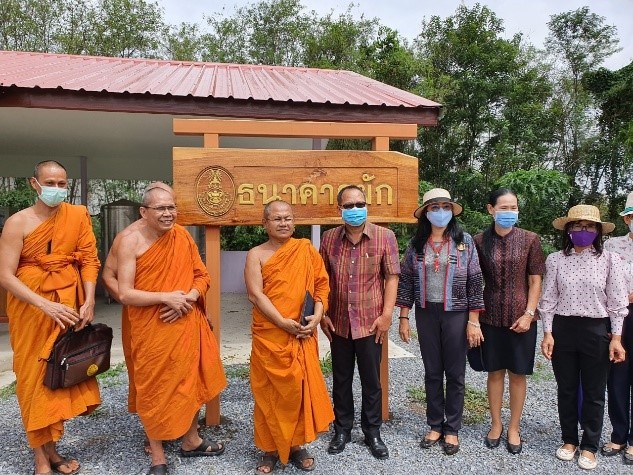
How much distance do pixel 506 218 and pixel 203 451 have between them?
7.92 feet

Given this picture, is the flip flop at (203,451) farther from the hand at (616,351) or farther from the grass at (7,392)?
the hand at (616,351)

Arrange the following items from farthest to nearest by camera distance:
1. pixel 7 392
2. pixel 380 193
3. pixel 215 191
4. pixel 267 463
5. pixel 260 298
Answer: pixel 7 392 → pixel 380 193 → pixel 215 191 → pixel 267 463 → pixel 260 298

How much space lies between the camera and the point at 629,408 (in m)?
2.97

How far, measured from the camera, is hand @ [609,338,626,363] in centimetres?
274

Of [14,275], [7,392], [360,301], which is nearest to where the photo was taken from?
[14,275]

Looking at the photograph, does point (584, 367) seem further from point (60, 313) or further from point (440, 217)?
point (60, 313)

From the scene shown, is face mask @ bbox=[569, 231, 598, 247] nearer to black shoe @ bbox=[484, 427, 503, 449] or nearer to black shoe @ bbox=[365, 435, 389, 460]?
black shoe @ bbox=[484, 427, 503, 449]

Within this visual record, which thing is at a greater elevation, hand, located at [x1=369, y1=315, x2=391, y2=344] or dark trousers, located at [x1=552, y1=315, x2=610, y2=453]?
hand, located at [x1=369, y1=315, x2=391, y2=344]

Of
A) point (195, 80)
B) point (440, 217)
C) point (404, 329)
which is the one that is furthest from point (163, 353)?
point (195, 80)

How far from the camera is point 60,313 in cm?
261

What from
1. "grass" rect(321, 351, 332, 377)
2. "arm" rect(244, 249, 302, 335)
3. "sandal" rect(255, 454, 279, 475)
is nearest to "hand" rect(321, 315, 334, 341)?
"arm" rect(244, 249, 302, 335)

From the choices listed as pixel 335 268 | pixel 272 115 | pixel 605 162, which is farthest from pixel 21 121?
pixel 605 162

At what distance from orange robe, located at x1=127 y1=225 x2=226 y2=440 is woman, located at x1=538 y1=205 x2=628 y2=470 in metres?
2.18

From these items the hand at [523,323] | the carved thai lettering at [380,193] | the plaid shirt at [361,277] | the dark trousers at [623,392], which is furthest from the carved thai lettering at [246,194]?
the dark trousers at [623,392]
